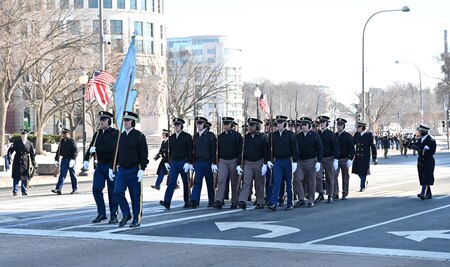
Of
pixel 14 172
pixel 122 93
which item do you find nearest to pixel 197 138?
pixel 122 93

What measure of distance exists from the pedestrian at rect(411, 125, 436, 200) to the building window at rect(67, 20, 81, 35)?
98.7 ft

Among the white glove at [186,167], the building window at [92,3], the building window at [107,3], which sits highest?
the building window at [107,3]

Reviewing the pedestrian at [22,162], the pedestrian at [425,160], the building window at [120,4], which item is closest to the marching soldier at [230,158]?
the pedestrian at [425,160]

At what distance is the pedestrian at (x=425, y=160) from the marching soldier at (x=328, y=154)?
6.37 ft

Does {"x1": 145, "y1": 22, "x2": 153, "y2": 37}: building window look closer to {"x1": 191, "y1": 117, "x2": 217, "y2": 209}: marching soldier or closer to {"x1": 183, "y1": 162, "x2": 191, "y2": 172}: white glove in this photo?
{"x1": 191, "y1": 117, "x2": 217, "y2": 209}: marching soldier

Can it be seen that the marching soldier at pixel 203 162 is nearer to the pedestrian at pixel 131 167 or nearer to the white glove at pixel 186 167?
the white glove at pixel 186 167

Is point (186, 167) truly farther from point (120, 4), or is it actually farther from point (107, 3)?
point (120, 4)

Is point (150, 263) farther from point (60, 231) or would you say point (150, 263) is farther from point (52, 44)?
point (52, 44)

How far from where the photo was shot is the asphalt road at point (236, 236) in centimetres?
1070

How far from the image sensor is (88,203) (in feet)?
64.0

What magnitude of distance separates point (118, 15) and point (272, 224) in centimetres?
8897

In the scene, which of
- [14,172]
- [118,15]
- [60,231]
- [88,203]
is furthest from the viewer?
[118,15]

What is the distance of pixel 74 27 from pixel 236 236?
127ft

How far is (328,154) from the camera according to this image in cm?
1950
